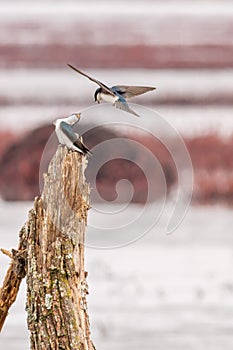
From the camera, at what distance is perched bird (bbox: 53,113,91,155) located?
0.98m

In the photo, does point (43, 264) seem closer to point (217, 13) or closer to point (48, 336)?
point (48, 336)

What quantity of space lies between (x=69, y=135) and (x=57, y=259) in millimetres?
158

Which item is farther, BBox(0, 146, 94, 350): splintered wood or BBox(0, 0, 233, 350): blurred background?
BBox(0, 0, 233, 350): blurred background

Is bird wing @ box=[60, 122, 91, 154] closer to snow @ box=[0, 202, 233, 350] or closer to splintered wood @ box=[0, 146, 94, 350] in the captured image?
splintered wood @ box=[0, 146, 94, 350]

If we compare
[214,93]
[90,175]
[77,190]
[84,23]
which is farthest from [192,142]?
[77,190]

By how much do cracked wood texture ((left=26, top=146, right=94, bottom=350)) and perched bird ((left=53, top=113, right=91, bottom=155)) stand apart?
0.02 m

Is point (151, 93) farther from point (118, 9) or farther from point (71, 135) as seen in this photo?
point (71, 135)

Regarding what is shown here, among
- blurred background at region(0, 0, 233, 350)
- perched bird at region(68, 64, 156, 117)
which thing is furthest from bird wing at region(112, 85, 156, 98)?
blurred background at region(0, 0, 233, 350)

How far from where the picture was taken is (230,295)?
2207 mm

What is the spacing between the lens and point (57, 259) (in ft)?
3.35

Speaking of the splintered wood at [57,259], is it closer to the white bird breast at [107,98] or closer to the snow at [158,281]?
the white bird breast at [107,98]

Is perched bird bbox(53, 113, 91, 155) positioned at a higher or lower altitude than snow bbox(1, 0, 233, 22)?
lower

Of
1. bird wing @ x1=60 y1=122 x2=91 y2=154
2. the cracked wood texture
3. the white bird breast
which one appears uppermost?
the white bird breast

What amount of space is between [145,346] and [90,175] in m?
0.93
